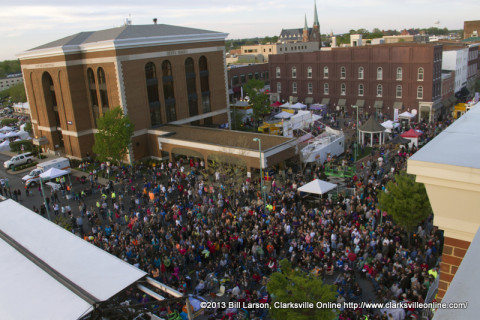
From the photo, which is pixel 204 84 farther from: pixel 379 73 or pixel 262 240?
pixel 262 240

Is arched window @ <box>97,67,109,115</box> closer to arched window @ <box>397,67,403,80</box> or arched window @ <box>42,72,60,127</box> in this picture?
arched window @ <box>42,72,60,127</box>

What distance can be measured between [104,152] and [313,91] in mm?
36912

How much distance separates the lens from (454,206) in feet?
14.8

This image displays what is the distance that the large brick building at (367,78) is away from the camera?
52281 millimetres

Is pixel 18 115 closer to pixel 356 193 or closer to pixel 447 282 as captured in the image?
pixel 356 193

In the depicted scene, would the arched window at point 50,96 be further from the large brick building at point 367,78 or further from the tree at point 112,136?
the large brick building at point 367,78

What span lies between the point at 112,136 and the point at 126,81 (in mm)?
6920

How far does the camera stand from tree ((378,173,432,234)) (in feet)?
64.0

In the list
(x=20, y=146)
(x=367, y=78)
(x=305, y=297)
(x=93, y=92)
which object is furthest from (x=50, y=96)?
(x=305, y=297)

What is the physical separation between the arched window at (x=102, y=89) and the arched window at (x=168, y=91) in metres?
6.25

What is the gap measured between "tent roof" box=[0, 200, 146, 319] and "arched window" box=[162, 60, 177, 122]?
34247 mm

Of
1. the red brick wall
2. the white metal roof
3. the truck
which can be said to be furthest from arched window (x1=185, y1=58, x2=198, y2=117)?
the red brick wall

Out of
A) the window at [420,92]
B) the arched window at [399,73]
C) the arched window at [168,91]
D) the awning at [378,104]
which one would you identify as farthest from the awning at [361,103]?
the arched window at [168,91]

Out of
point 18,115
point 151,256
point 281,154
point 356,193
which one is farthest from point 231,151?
point 18,115
